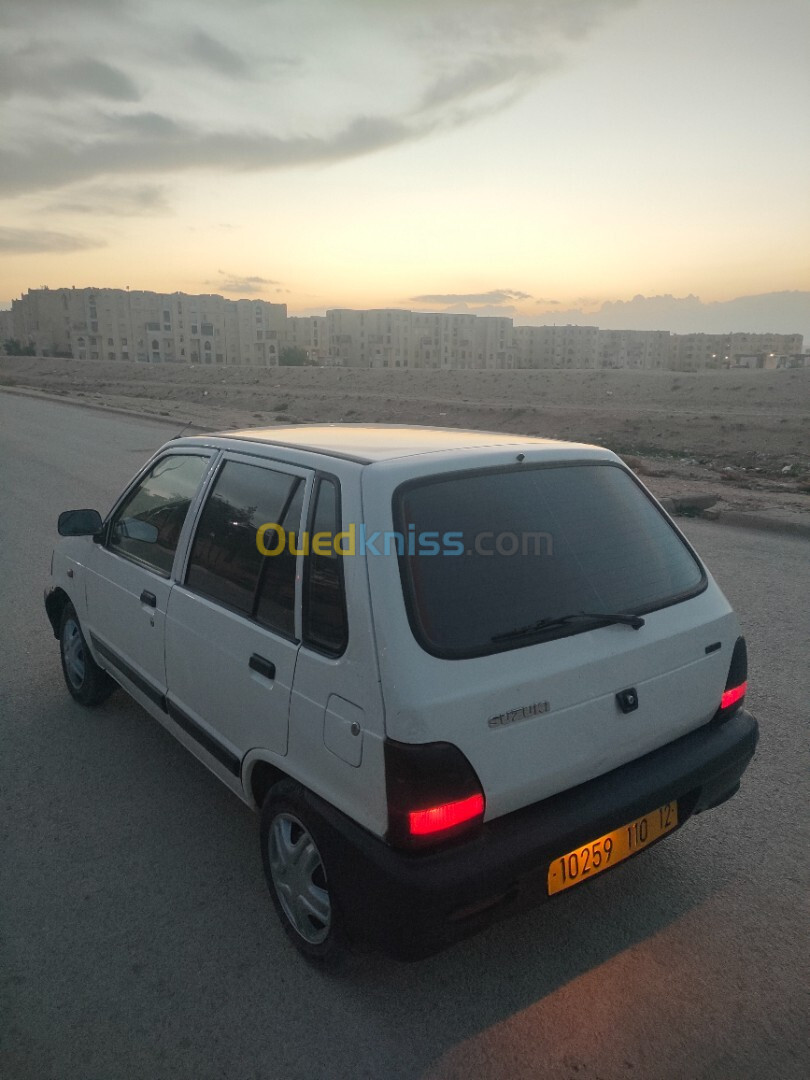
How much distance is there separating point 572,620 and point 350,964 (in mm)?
1377

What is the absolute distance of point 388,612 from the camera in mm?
2133

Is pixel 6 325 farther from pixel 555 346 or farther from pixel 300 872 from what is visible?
pixel 300 872

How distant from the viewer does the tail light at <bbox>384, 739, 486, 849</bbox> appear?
202 centimetres

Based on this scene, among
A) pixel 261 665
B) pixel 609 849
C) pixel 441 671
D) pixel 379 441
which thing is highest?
pixel 379 441

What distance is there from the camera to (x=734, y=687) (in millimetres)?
2855

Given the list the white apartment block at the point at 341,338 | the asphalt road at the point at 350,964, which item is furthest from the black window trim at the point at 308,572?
the white apartment block at the point at 341,338

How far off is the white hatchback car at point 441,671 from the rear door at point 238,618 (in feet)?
0.04

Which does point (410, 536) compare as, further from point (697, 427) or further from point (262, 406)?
point (262, 406)

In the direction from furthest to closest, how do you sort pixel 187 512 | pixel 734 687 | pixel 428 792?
pixel 187 512, pixel 734 687, pixel 428 792

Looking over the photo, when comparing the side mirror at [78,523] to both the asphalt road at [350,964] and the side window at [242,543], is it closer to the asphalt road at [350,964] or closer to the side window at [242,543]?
the side window at [242,543]

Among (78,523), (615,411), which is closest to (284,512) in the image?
(78,523)

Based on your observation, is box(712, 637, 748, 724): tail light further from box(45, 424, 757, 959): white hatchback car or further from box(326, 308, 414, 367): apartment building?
box(326, 308, 414, 367): apartment building

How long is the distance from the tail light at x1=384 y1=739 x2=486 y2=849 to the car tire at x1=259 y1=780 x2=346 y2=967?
34 cm

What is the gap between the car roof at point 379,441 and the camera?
8.68 ft
